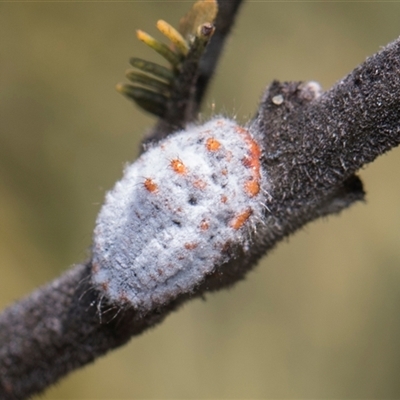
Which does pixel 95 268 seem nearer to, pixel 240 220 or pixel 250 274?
pixel 240 220

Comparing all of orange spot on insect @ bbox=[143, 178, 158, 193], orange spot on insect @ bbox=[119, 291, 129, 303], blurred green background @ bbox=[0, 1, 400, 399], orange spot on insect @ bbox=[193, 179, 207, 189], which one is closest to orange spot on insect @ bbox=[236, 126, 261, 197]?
orange spot on insect @ bbox=[193, 179, 207, 189]

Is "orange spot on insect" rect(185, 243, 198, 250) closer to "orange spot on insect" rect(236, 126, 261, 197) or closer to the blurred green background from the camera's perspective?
"orange spot on insect" rect(236, 126, 261, 197)

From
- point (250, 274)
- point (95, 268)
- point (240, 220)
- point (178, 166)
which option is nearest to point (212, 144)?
point (178, 166)

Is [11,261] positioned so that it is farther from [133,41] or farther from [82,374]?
[133,41]

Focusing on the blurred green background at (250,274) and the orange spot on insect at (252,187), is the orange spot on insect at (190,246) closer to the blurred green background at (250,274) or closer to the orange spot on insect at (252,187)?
the orange spot on insect at (252,187)

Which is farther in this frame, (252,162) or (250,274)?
(250,274)

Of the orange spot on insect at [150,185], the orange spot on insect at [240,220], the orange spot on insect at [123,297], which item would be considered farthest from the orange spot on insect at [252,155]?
the orange spot on insect at [123,297]

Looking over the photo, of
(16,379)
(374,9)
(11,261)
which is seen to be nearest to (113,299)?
(16,379)
